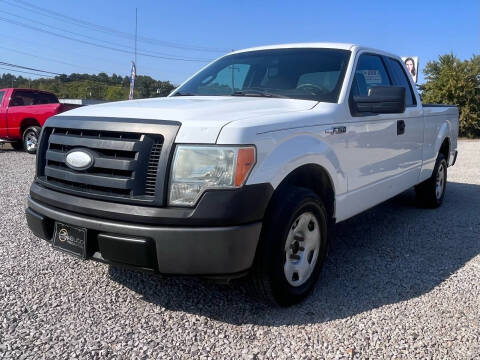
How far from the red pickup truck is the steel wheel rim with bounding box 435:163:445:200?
9.25 metres

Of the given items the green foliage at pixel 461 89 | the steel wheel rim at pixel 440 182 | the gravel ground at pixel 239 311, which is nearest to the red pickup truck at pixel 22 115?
the gravel ground at pixel 239 311

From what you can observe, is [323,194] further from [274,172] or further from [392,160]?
[392,160]

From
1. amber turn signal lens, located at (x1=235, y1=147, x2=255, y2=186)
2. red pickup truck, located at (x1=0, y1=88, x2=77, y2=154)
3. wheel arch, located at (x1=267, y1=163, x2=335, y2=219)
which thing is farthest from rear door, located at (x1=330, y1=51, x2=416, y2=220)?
red pickup truck, located at (x1=0, y1=88, x2=77, y2=154)

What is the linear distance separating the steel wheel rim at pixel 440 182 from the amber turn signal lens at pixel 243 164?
14.0ft

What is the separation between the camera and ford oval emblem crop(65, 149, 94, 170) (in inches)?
98.4

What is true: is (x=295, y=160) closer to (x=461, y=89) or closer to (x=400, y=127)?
(x=400, y=127)

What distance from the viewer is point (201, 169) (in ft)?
7.45

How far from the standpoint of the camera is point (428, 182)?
5559 mm

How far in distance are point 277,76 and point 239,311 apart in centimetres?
203

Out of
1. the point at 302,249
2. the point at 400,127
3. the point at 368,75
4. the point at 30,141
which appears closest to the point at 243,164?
the point at 302,249

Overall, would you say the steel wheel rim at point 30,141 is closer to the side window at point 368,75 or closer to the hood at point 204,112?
the hood at point 204,112

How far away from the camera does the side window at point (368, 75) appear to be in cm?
360

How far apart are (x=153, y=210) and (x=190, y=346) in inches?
31.1

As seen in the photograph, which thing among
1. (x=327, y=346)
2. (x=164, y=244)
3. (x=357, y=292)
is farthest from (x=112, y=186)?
(x=357, y=292)
